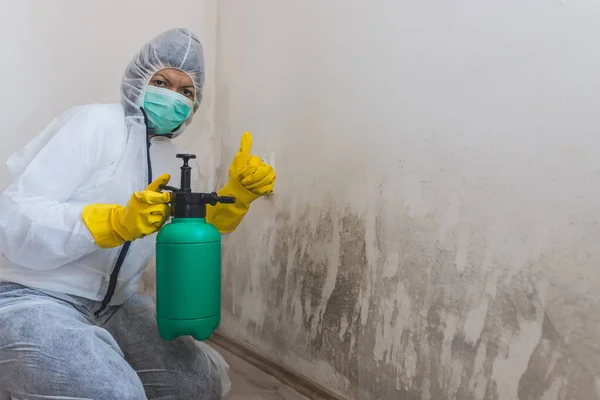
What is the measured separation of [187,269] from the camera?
0.99 meters

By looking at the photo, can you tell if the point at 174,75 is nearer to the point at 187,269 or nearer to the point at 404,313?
the point at 187,269

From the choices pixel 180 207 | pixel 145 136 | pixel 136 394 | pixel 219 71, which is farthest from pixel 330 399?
pixel 219 71

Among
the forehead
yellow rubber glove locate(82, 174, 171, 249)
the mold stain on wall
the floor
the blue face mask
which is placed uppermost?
the forehead

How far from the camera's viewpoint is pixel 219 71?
1.80 m

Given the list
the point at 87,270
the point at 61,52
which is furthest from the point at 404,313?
the point at 61,52

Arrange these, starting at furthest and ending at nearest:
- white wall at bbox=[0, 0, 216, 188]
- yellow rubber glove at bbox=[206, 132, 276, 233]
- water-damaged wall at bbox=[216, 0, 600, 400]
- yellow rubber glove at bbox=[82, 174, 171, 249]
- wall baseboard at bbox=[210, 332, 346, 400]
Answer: white wall at bbox=[0, 0, 216, 188] < wall baseboard at bbox=[210, 332, 346, 400] < yellow rubber glove at bbox=[206, 132, 276, 233] < yellow rubber glove at bbox=[82, 174, 171, 249] < water-damaged wall at bbox=[216, 0, 600, 400]

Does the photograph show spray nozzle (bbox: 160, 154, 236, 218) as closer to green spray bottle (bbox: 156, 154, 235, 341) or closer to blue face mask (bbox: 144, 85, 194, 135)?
green spray bottle (bbox: 156, 154, 235, 341)

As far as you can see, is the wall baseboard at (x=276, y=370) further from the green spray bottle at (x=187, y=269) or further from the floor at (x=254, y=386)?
the green spray bottle at (x=187, y=269)

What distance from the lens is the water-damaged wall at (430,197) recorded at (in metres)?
0.83

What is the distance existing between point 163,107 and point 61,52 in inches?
22.2

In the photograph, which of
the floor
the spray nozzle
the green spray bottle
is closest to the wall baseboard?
the floor

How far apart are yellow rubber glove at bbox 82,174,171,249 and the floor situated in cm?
59

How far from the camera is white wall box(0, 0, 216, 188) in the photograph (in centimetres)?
148

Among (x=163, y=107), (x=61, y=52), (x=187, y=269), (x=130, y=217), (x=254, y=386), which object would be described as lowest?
(x=254, y=386)
